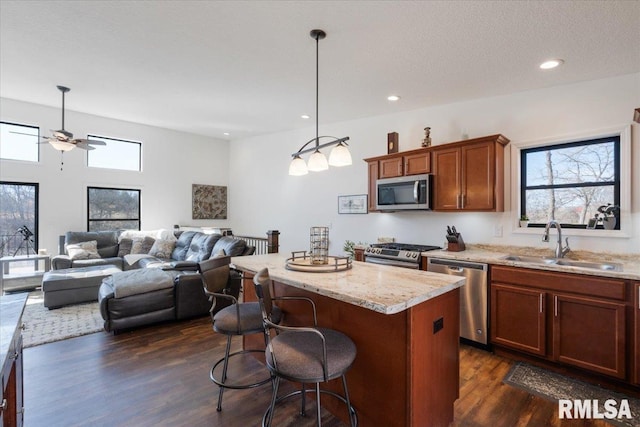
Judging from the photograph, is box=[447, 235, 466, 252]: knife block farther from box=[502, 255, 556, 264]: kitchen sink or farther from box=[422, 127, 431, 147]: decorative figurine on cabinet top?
box=[422, 127, 431, 147]: decorative figurine on cabinet top

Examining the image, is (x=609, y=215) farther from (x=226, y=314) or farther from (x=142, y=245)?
(x=142, y=245)

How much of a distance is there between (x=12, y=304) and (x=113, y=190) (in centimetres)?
532

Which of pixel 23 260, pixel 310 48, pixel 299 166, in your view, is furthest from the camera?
pixel 23 260

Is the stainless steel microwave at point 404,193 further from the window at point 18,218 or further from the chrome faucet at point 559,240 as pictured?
the window at point 18,218

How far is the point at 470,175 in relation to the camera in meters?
3.47

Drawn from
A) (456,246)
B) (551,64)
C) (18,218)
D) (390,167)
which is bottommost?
(456,246)

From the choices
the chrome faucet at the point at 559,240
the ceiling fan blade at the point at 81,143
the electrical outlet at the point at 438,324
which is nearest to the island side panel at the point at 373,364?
the electrical outlet at the point at 438,324

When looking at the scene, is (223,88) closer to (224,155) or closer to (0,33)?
(0,33)

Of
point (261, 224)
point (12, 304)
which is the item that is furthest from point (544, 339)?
point (261, 224)

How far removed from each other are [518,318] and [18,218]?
7334 millimetres

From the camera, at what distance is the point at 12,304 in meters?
1.54

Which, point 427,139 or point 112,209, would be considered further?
point 112,209

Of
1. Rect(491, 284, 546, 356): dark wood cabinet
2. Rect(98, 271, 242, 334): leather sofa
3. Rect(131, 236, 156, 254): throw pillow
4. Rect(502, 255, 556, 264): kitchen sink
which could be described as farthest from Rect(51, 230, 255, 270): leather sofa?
Rect(502, 255, 556, 264): kitchen sink

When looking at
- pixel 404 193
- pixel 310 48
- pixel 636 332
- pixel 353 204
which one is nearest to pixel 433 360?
pixel 636 332
